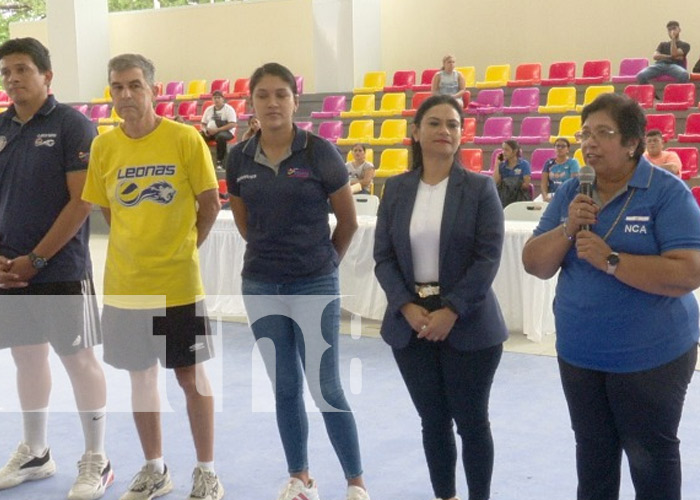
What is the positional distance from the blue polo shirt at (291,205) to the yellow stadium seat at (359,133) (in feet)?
29.9

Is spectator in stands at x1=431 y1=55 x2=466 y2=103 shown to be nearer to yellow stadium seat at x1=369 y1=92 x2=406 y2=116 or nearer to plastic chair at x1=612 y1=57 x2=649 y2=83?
yellow stadium seat at x1=369 y1=92 x2=406 y2=116

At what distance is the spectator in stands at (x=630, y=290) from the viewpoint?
2.10 m

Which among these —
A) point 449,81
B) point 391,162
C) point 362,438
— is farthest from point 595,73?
point 362,438

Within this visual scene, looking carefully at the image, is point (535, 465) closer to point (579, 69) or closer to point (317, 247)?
point (317, 247)

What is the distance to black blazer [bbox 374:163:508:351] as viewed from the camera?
2.56 metres

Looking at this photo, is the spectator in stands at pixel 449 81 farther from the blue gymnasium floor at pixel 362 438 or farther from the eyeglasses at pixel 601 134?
the eyeglasses at pixel 601 134

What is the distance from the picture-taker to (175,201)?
279 cm

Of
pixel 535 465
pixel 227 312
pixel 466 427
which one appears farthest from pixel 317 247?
pixel 227 312

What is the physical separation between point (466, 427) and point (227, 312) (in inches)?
153

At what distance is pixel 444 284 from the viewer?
259 cm

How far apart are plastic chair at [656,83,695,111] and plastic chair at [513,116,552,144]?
133cm

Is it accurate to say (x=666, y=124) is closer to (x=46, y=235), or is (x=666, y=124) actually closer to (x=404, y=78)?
(x=404, y=78)

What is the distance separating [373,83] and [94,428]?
36.4ft

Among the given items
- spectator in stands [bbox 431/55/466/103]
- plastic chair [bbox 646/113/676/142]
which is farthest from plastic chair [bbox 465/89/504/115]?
plastic chair [bbox 646/113/676/142]
